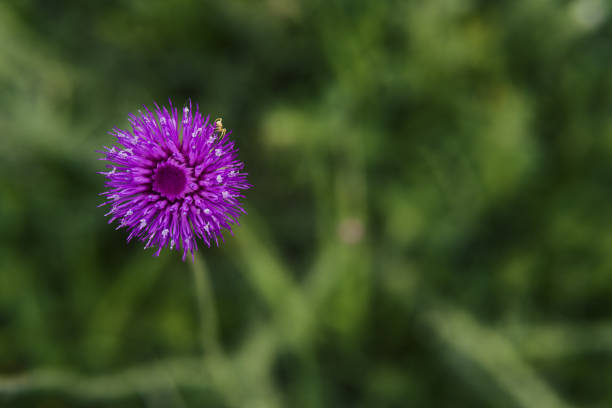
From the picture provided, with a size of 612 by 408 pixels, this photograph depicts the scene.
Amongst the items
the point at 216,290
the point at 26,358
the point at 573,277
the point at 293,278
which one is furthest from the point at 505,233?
the point at 26,358

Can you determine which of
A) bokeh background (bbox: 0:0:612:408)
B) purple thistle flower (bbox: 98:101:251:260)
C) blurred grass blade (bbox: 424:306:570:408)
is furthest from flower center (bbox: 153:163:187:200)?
blurred grass blade (bbox: 424:306:570:408)

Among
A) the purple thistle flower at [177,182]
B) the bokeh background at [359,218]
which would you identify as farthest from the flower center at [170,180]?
the bokeh background at [359,218]

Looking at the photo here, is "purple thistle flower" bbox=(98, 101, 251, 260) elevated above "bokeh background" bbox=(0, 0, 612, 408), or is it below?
below

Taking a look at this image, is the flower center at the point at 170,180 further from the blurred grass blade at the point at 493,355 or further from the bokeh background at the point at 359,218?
the blurred grass blade at the point at 493,355

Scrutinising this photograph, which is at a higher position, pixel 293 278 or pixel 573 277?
pixel 573 277

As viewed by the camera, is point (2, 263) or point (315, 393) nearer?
point (315, 393)

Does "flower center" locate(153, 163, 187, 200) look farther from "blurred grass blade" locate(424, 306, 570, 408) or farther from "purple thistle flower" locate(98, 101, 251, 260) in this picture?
"blurred grass blade" locate(424, 306, 570, 408)

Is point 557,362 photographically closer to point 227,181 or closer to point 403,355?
point 403,355

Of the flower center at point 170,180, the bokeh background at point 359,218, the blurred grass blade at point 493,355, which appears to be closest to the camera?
the flower center at point 170,180
